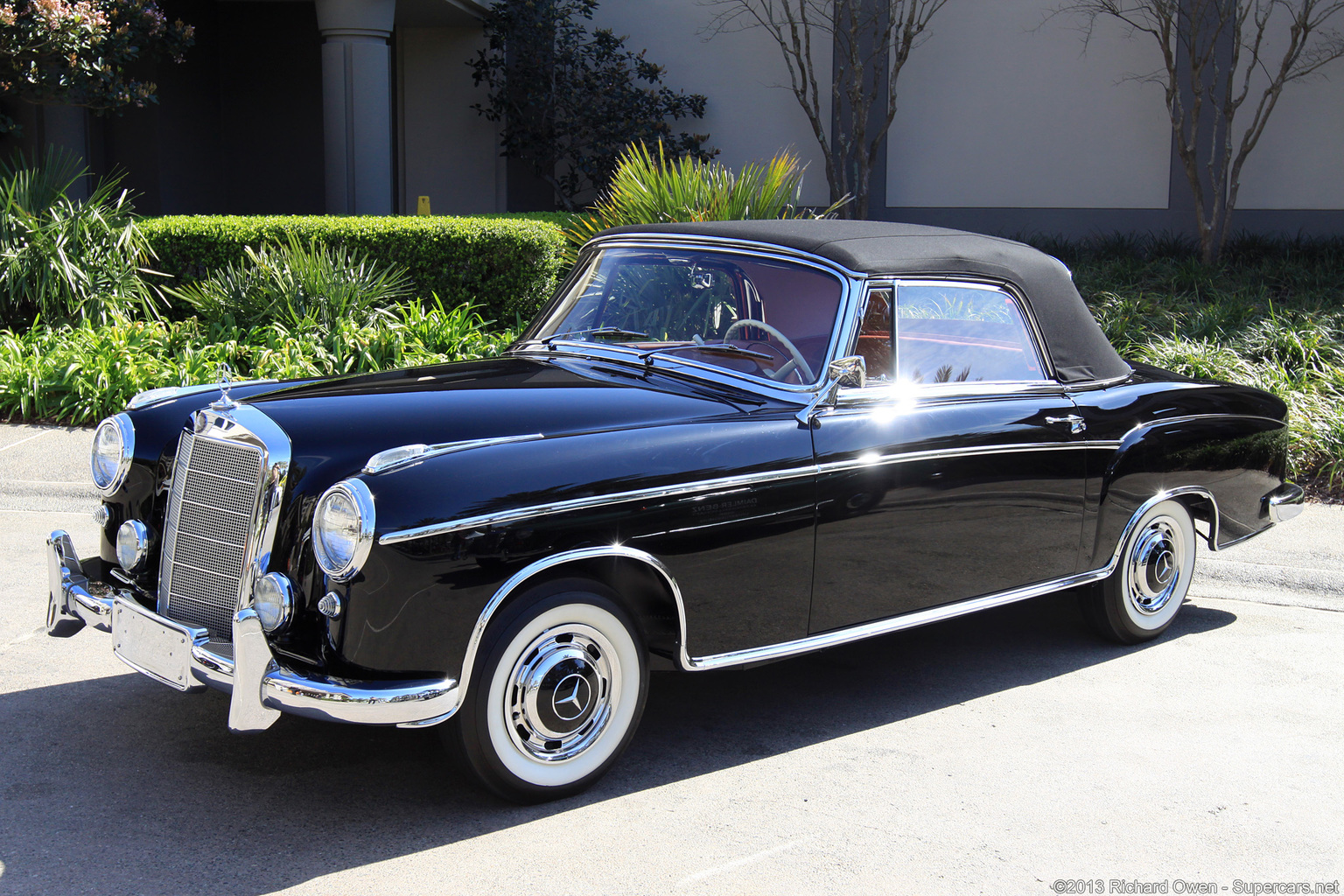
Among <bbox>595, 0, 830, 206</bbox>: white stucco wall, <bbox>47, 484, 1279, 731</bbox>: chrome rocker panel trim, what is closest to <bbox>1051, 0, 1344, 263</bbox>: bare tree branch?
<bbox>595, 0, 830, 206</bbox>: white stucco wall

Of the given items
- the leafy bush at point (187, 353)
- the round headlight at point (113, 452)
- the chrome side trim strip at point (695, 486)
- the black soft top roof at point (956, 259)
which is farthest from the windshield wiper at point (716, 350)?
the leafy bush at point (187, 353)

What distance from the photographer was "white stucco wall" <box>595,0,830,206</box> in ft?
48.5

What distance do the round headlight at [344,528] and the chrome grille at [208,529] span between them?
0.90ft

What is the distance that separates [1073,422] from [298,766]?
2955mm

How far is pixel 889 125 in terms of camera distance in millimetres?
14125

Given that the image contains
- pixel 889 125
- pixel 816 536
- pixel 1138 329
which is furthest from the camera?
pixel 889 125

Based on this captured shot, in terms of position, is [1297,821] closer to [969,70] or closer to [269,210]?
[969,70]

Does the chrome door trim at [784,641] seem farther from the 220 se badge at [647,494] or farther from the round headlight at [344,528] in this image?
the round headlight at [344,528]

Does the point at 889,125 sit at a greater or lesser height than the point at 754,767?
greater

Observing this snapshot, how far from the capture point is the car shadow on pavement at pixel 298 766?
3.06m

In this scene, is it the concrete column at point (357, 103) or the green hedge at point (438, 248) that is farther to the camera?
the concrete column at point (357, 103)

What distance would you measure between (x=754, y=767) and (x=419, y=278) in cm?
697

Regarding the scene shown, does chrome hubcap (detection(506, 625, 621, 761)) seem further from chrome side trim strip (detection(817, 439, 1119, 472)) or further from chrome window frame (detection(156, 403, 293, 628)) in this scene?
chrome side trim strip (detection(817, 439, 1119, 472))

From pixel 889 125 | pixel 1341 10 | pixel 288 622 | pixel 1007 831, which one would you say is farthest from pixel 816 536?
pixel 1341 10
